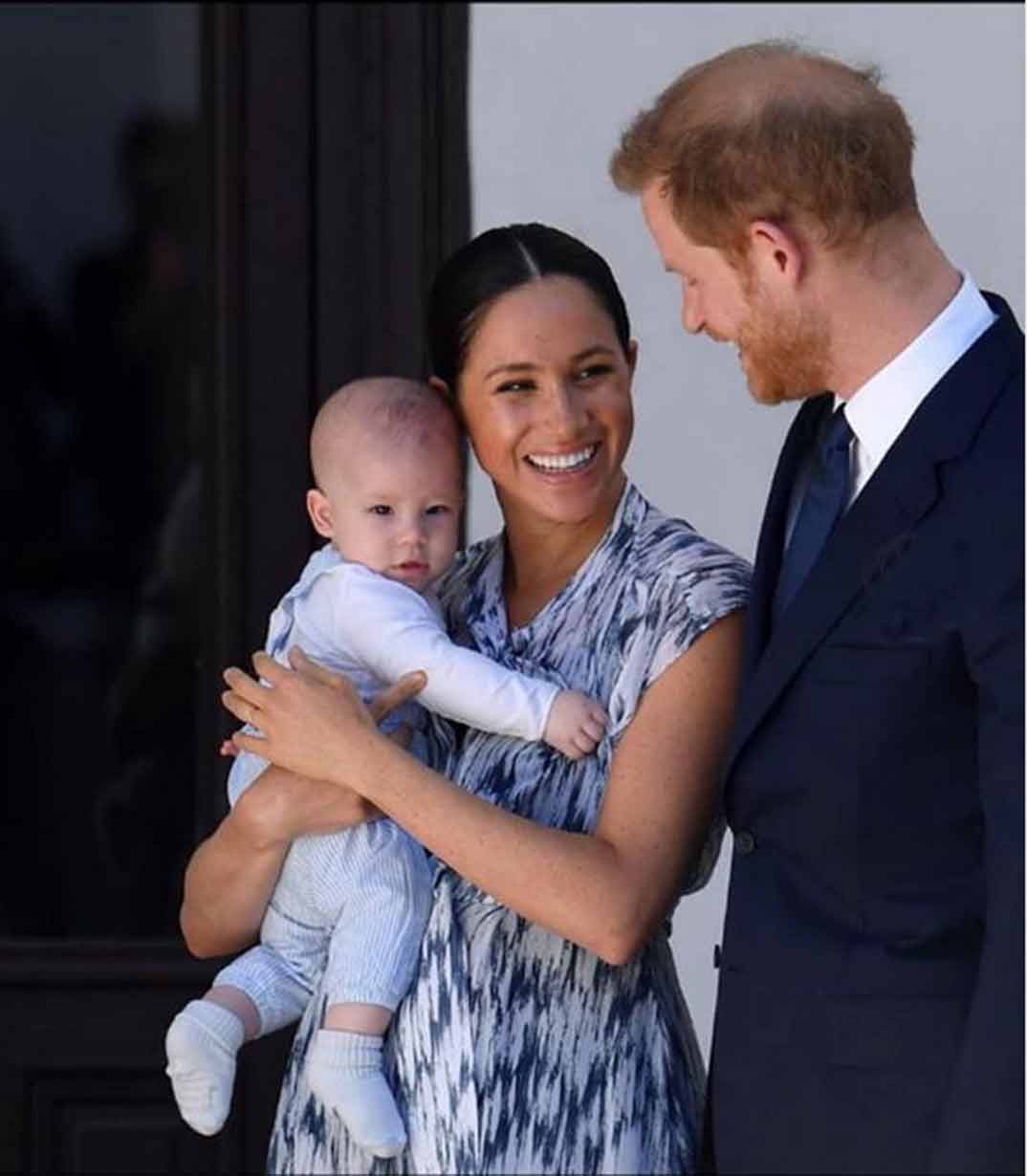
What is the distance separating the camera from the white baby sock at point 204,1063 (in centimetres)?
276

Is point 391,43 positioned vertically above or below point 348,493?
above

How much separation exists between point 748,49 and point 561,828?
73cm

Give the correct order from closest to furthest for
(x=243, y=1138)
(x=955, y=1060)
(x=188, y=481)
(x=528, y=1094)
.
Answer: (x=955, y=1060), (x=528, y=1094), (x=243, y=1138), (x=188, y=481)

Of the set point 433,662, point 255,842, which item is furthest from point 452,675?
point 255,842

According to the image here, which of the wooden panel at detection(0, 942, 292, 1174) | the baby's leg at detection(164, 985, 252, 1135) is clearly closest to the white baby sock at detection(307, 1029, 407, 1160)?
the baby's leg at detection(164, 985, 252, 1135)

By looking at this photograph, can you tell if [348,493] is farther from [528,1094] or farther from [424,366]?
[424,366]

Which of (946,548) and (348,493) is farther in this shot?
(348,493)

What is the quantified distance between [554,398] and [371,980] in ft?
1.88

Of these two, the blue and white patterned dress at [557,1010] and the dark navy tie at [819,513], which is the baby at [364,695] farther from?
the dark navy tie at [819,513]

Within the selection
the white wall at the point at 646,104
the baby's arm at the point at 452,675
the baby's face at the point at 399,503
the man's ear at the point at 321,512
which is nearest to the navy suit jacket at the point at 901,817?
the baby's arm at the point at 452,675

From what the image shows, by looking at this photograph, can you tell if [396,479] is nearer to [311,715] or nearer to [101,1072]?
[311,715]

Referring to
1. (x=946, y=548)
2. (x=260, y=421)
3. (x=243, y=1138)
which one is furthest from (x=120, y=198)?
(x=946, y=548)

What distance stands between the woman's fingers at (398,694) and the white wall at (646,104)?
1486 mm

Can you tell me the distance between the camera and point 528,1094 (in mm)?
2686
